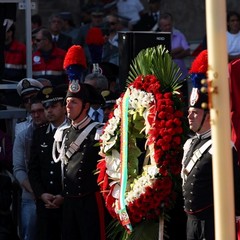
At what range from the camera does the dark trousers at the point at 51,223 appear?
753 cm

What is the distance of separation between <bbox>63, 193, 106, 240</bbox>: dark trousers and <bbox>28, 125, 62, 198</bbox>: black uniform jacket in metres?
0.41

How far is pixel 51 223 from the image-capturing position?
24.8ft

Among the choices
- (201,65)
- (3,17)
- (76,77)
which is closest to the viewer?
(201,65)

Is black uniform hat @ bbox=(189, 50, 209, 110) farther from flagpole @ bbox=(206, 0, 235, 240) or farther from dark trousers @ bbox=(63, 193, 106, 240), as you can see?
flagpole @ bbox=(206, 0, 235, 240)

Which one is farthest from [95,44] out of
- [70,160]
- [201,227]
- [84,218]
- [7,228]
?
[201,227]

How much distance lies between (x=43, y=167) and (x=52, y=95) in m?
0.65

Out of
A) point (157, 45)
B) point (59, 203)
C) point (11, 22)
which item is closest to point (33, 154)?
point (59, 203)

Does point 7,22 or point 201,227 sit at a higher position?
point 7,22

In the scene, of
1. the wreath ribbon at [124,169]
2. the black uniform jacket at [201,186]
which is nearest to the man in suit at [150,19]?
the wreath ribbon at [124,169]

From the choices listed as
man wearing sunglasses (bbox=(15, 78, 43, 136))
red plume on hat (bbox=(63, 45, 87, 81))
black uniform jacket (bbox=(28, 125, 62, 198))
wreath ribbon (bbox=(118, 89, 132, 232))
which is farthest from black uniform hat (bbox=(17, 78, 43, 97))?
wreath ribbon (bbox=(118, 89, 132, 232))

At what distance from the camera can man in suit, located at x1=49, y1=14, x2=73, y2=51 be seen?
12.3 meters

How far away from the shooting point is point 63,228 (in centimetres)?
716

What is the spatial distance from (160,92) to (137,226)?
102cm

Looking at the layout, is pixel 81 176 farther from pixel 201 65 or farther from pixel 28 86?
pixel 28 86
